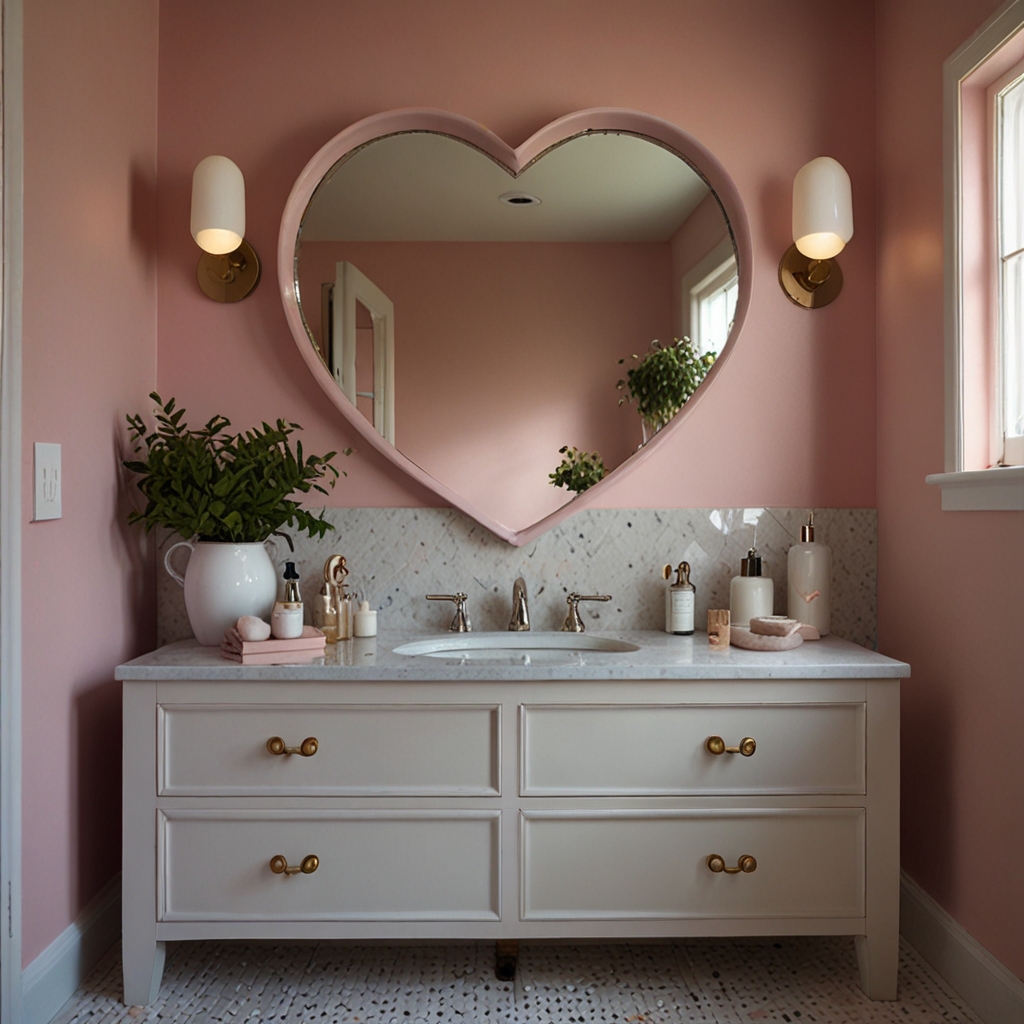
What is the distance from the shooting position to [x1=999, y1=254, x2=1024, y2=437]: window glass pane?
1.76 m

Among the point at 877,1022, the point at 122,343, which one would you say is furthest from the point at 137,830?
the point at 877,1022

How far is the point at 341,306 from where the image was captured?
216cm

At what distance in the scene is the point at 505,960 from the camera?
6.04 ft

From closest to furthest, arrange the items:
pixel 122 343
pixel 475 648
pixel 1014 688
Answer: pixel 1014 688, pixel 122 343, pixel 475 648

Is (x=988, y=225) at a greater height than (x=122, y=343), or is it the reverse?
(x=988, y=225)

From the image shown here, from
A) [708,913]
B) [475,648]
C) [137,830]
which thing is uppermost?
[475,648]

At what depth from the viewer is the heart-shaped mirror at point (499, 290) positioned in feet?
7.02

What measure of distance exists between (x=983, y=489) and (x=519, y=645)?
106cm

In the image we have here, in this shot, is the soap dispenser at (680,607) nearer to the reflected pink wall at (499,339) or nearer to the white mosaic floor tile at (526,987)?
the reflected pink wall at (499,339)

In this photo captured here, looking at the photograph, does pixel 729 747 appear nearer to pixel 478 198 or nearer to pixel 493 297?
pixel 493 297

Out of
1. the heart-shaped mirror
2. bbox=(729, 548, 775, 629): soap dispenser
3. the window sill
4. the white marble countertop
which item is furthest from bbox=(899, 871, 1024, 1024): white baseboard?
the heart-shaped mirror

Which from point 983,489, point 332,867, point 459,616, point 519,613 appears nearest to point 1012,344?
point 983,489

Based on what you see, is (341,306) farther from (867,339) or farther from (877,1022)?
(877,1022)

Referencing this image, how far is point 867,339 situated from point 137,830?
2002 mm
